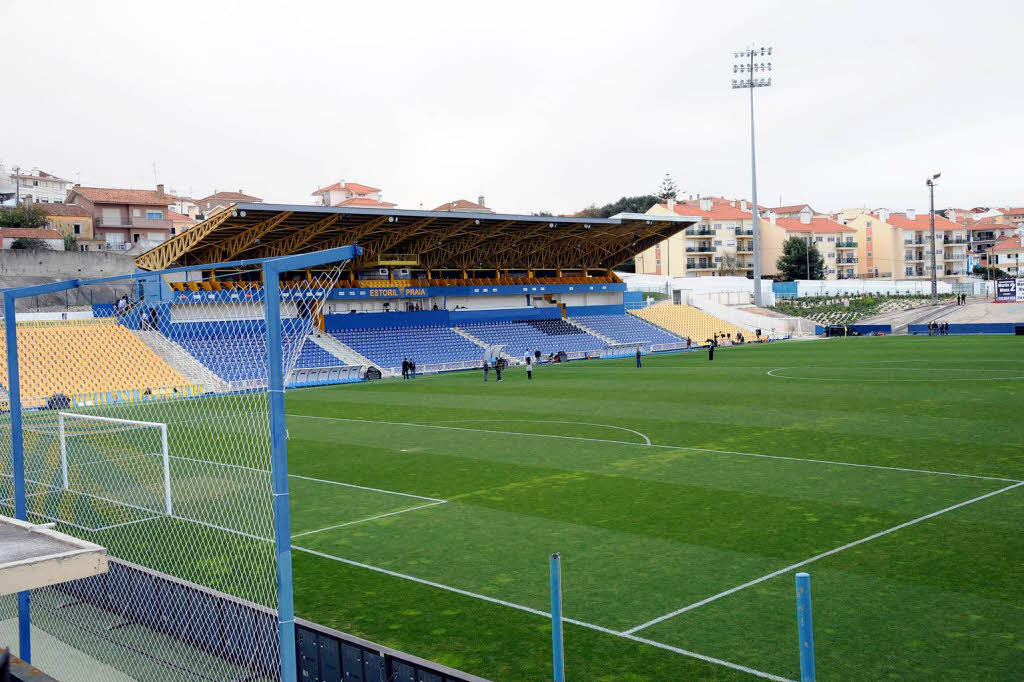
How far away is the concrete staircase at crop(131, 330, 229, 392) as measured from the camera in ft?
96.0

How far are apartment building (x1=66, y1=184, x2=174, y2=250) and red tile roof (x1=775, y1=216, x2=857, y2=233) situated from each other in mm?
73018

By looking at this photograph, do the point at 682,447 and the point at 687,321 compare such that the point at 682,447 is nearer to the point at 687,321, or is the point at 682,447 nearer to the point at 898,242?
the point at 687,321

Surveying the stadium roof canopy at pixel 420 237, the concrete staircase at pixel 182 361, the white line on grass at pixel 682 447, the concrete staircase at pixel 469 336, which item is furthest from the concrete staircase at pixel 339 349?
the white line on grass at pixel 682 447

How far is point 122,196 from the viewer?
84375mm

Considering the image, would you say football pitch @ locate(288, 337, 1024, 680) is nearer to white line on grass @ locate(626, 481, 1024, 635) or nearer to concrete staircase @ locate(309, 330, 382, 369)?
white line on grass @ locate(626, 481, 1024, 635)

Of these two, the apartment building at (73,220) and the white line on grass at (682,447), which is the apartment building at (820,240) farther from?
the white line on grass at (682,447)

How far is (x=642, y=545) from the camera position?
1270cm

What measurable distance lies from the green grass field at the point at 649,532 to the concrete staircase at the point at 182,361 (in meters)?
1.91

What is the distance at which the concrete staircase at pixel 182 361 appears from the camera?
29.3 metres

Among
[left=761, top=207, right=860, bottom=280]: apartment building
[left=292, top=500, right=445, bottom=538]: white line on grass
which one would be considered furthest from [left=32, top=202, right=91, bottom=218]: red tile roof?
[left=292, top=500, right=445, bottom=538]: white line on grass

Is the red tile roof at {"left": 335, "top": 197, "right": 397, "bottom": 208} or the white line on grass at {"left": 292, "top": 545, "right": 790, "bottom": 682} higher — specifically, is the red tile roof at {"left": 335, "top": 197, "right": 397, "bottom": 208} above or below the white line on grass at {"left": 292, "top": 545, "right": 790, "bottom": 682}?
above

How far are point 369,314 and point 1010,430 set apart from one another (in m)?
39.7

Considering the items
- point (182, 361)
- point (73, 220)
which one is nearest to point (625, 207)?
point (73, 220)

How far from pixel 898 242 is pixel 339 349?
92.7 m
